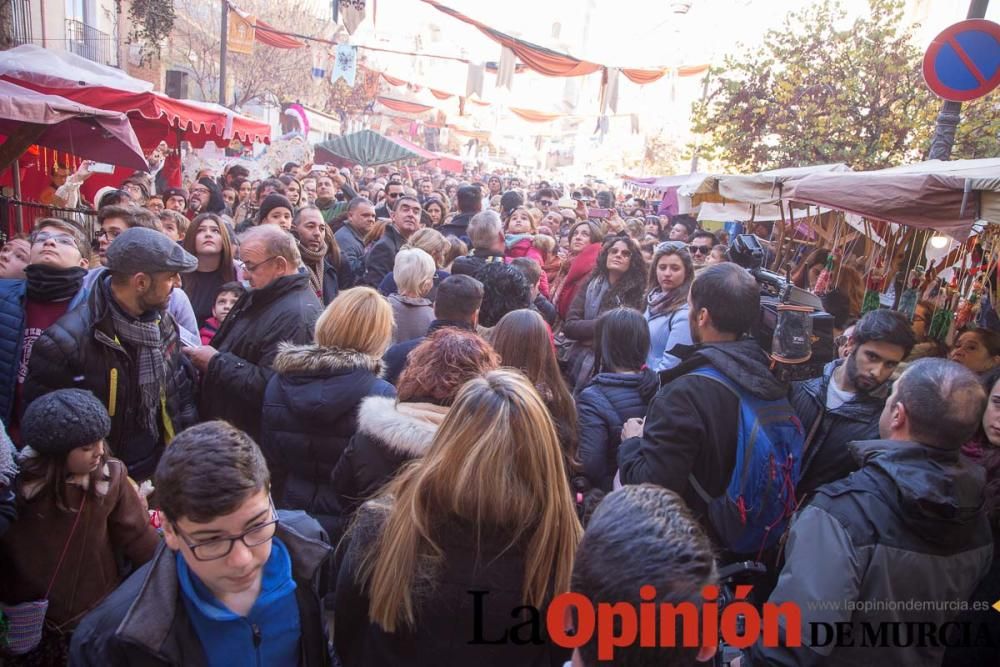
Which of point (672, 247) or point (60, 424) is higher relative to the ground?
point (672, 247)

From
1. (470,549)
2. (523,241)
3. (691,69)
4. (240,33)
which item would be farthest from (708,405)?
(240,33)

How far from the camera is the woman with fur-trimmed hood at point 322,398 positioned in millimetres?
2770

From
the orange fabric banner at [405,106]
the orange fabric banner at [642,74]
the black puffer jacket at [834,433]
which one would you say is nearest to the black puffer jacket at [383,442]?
the black puffer jacket at [834,433]

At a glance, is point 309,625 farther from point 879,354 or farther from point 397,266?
point 397,266

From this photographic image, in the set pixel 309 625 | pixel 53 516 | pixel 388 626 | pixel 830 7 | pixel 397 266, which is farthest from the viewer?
pixel 830 7

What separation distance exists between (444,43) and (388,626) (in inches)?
2701

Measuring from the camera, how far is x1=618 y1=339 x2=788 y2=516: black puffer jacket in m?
2.47

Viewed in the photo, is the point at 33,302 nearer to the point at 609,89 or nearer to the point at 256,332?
the point at 256,332

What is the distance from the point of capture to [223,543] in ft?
5.14

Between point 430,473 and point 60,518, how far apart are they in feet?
5.10

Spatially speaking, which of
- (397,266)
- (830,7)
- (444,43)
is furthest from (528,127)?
(397,266)

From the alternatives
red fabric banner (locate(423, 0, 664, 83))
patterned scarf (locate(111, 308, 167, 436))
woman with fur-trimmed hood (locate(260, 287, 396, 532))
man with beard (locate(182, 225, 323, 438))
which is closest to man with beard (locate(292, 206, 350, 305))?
man with beard (locate(182, 225, 323, 438))

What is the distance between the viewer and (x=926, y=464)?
2023 mm

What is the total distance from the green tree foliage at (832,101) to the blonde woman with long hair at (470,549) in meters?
11.1
